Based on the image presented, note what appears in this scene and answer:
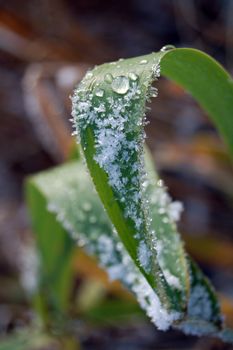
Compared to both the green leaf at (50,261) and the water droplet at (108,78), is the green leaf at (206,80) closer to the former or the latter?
the water droplet at (108,78)

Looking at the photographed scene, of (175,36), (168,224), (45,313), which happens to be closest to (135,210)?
(168,224)

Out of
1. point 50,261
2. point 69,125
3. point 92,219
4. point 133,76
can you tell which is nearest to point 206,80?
point 133,76

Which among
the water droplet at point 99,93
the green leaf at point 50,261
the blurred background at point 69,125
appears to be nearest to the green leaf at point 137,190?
the water droplet at point 99,93

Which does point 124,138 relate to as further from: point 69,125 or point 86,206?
point 69,125

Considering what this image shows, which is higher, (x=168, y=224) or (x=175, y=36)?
(x=175, y=36)

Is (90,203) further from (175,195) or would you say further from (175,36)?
(175,36)

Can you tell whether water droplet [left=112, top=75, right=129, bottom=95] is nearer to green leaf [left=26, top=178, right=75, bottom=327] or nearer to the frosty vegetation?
the frosty vegetation
